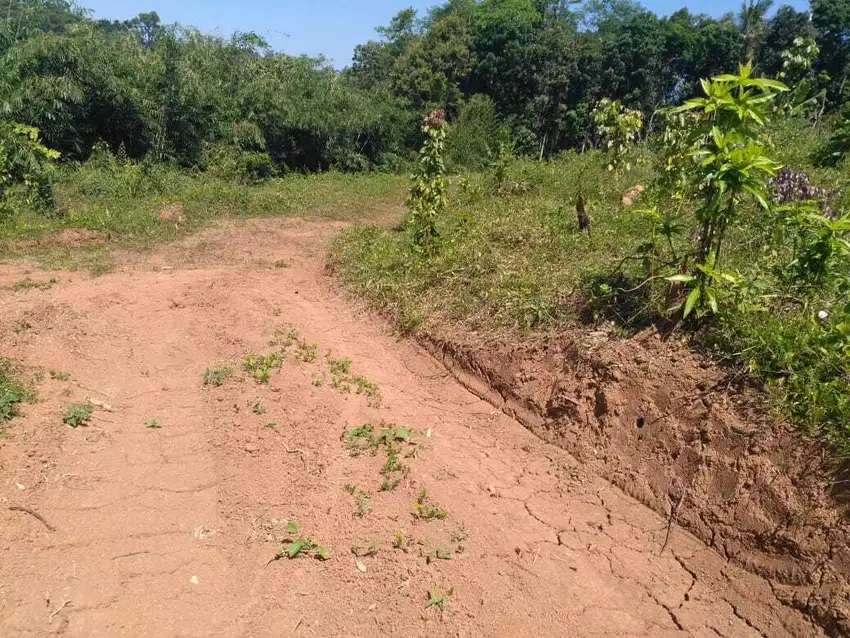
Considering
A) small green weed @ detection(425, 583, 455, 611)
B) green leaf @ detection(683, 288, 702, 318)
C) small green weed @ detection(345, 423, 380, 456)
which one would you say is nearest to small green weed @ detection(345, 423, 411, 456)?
small green weed @ detection(345, 423, 380, 456)

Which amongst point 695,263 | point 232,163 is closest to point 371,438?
point 695,263

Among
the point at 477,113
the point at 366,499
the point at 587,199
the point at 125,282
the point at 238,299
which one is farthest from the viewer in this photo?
the point at 477,113

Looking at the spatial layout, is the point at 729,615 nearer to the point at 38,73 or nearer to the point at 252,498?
the point at 252,498

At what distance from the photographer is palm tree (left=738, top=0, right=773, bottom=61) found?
65.0ft

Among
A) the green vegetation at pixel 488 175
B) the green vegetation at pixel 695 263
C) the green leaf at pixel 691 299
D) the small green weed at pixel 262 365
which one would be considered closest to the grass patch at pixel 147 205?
the green vegetation at pixel 488 175

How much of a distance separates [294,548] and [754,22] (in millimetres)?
25190

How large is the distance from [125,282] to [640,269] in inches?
206

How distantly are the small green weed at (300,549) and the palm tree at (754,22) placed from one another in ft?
66.0

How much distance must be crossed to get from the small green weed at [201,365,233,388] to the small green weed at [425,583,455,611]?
2.41 metres

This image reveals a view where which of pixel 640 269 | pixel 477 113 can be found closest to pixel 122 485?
pixel 640 269

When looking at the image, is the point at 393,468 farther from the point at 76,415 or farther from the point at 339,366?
the point at 76,415

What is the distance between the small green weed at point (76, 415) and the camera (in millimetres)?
3947

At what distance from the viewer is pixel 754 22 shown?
21797 mm

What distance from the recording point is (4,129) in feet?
29.5
